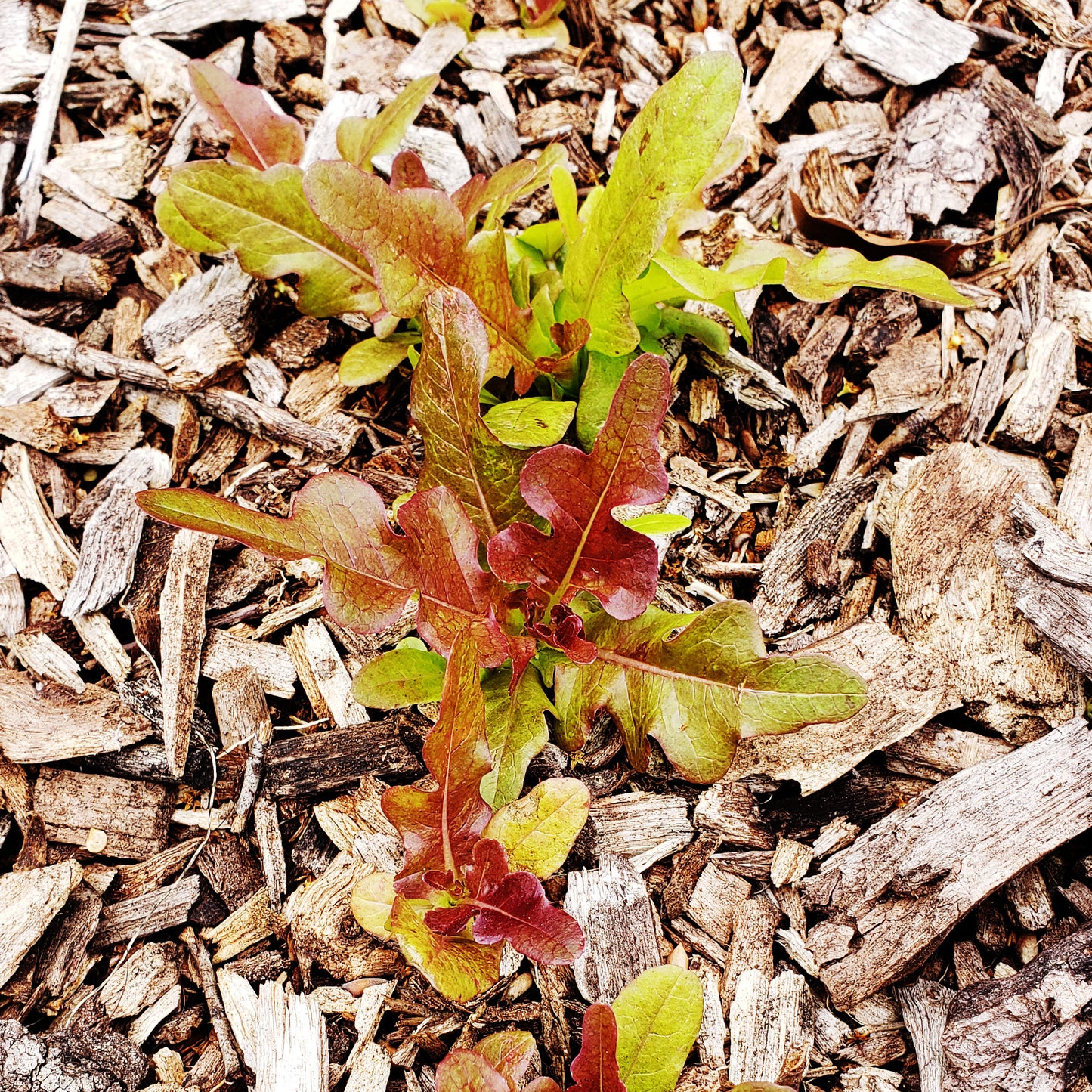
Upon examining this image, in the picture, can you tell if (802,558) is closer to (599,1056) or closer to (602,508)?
(602,508)

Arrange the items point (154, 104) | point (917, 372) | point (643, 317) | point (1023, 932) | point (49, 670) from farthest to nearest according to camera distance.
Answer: point (154, 104), point (917, 372), point (643, 317), point (49, 670), point (1023, 932)

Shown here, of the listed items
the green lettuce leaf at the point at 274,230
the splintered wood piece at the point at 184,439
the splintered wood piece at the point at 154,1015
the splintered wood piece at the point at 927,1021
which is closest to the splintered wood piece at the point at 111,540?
the splintered wood piece at the point at 184,439

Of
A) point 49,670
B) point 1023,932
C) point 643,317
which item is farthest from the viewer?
point 643,317

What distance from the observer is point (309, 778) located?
1.74 metres

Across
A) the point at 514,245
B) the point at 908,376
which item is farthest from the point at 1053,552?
the point at 514,245

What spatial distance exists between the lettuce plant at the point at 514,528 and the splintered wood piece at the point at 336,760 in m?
0.18

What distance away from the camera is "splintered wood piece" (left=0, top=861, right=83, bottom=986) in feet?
5.20

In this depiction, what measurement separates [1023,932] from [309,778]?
1.31 metres

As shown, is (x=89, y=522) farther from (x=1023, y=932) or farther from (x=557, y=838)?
(x=1023, y=932)

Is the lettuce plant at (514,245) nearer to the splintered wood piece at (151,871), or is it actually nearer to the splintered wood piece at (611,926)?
the splintered wood piece at (611,926)

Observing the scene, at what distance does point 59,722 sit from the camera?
174 centimetres

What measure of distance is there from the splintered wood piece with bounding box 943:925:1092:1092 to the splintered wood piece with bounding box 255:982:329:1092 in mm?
1032

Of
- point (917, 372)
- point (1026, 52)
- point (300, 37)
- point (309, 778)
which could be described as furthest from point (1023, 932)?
point (300, 37)

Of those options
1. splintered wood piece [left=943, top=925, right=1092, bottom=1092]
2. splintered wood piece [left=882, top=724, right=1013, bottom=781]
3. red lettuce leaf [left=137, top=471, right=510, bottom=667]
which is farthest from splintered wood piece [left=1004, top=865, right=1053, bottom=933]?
red lettuce leaf [left=137, top=471, right=510, bottom=667]
